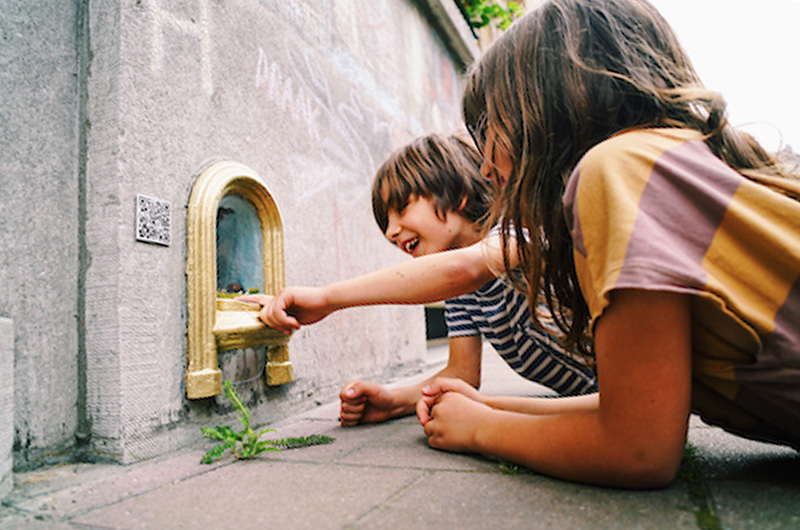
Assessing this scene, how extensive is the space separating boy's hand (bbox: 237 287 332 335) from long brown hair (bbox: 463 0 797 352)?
0.60 meters

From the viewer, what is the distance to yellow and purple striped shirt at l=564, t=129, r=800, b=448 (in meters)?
0.68

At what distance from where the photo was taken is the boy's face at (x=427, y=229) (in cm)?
179

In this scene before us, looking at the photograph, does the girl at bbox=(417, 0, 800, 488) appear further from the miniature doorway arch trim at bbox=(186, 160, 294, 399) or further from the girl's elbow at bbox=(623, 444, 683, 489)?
the miniature doorway arch trim at bbox=(186, 160, 294, 399)

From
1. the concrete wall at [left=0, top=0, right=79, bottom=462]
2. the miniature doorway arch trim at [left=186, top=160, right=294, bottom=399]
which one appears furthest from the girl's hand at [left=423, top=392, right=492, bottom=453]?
the concrete wall at [left=0, top=0, right=79, bottom=462]

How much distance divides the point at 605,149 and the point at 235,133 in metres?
1.24

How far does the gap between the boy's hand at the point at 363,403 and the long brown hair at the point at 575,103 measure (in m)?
0.76

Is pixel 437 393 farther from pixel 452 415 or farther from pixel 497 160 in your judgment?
pixel 497 160

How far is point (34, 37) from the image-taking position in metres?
1.23

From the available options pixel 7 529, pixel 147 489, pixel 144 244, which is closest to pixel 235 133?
pixel 144 244

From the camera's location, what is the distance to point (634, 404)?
0.74 metres

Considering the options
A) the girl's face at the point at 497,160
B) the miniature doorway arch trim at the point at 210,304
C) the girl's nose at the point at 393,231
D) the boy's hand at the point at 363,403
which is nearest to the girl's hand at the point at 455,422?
the boy's hand at the point at 363,403

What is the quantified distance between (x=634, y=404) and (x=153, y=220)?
118cm

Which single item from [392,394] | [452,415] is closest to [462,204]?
[392,394]

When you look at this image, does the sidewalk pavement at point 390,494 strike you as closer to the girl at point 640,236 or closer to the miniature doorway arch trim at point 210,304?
the girl at point 640,236
